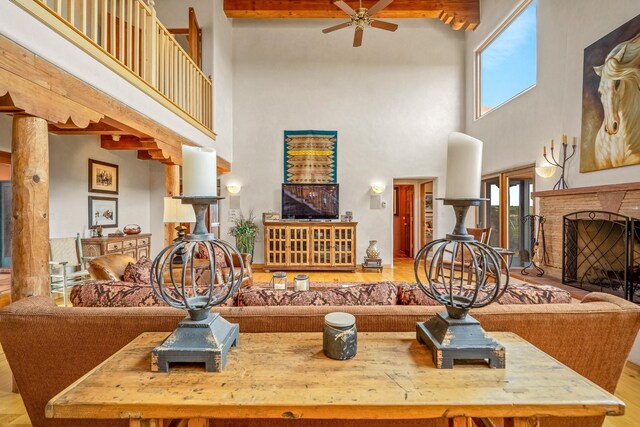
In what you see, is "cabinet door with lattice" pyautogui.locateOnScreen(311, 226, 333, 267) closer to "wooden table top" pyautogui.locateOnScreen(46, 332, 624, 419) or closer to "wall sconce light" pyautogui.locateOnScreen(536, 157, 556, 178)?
"wall sconce light" pyautogui.locateOnScreen(536, 157, 556, 178)

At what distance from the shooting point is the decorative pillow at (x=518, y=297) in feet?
4.88

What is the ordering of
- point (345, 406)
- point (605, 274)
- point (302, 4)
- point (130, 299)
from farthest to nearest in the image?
point (302, 4) < point (605, 274) < point (130, 299) < point (345, 406)

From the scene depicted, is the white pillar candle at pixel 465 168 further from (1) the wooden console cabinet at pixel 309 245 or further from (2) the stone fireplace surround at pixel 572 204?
(1) the wooden console cabinet at pixel 309 245

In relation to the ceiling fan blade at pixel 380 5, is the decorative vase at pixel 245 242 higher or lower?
lower

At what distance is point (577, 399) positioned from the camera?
795mm

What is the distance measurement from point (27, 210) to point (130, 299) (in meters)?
1.07

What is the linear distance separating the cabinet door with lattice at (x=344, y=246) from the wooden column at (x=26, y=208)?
4.18 m

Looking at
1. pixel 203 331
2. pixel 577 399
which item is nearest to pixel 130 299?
pixel 203 331

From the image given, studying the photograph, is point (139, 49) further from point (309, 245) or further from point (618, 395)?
point (618, 395)

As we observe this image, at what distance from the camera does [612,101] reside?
2869 mm

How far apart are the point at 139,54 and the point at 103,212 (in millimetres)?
2808

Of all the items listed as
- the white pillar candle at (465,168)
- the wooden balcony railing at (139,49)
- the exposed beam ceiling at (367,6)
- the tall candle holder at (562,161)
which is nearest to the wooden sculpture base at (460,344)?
the white pillar candle at (465,168)

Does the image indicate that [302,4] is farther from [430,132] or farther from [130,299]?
[130,299]

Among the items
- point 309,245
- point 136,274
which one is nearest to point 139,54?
point 136,274
